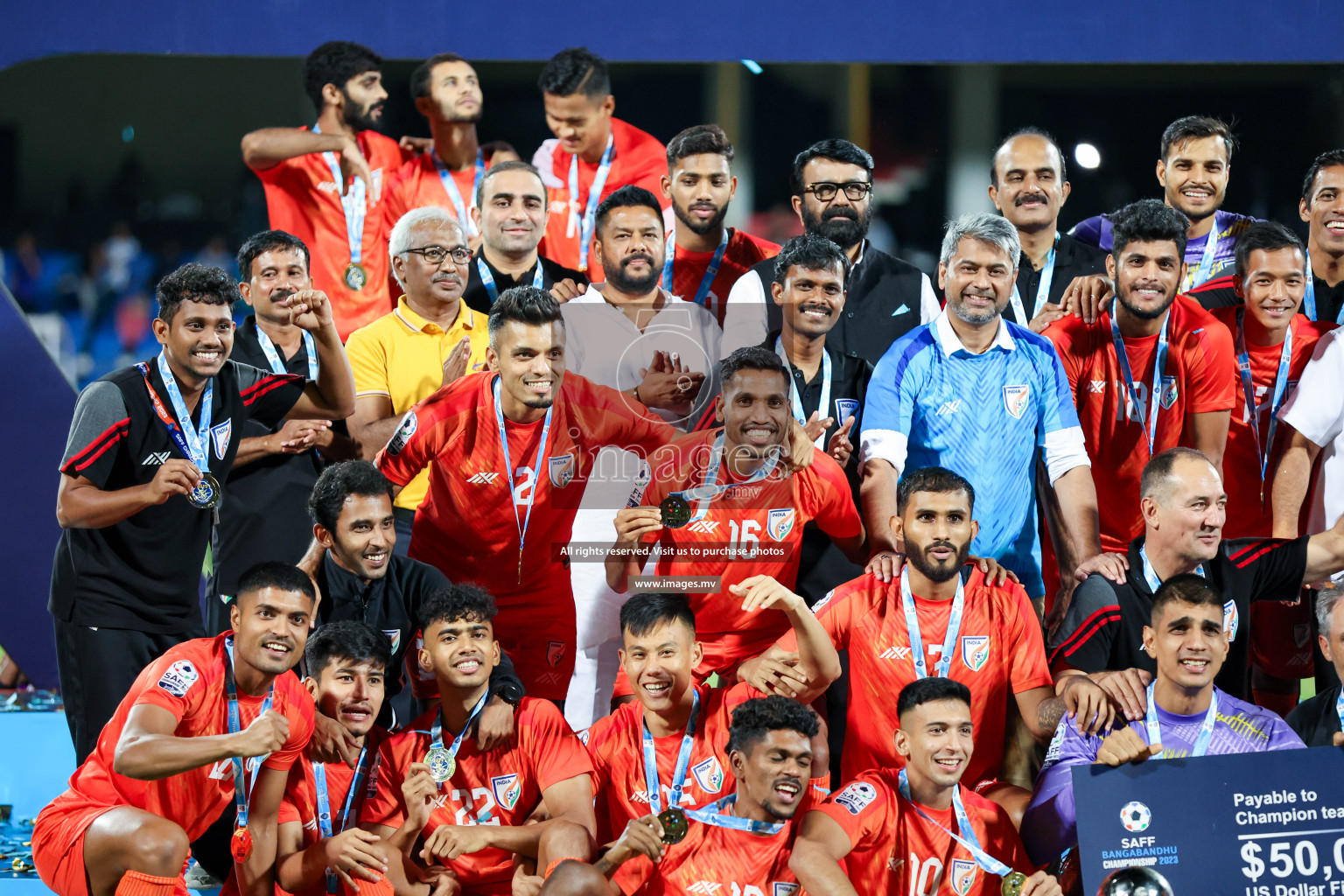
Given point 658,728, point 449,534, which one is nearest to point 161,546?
point 449,534

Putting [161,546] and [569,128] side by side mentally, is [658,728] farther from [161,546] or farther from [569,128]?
[569,128]

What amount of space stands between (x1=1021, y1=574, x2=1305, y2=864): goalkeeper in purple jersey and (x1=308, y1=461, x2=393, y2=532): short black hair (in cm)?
227

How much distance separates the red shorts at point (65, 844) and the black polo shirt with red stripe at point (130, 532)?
72 centimetres

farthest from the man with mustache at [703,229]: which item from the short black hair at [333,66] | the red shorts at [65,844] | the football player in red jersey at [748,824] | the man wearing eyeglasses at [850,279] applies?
the red shorts at [65,844]

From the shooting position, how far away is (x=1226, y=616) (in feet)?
12.9

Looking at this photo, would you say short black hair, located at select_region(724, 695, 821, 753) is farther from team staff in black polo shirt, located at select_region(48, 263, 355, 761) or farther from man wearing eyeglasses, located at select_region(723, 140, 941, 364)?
team staff in black polo shirt, located at select_region(48, 263, 355, 761)

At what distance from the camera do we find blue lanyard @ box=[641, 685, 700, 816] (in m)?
3.70

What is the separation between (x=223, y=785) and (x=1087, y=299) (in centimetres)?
348

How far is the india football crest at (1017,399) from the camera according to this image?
4375 millimetres

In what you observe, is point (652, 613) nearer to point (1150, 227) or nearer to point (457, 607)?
point (457, 607)

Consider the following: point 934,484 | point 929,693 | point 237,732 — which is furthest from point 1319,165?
point 237,732

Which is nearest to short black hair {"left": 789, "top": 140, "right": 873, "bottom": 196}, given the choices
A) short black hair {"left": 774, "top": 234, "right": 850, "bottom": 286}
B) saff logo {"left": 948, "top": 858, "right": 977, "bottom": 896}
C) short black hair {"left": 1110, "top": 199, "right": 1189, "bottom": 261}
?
short black hair {"left": 774, "top": 234, "right": 850, "bottom": 286}

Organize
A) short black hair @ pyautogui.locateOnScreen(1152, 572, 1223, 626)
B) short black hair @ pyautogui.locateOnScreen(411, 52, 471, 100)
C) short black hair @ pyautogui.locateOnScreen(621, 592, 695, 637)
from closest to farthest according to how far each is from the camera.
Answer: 1. short black hair @ pyautogui.locateOnScreen(1152, 572, 1223, 626)
2. short black hair @ pyautogui.locateOnScreen(621, 592, 695, 637)
3. short black hair @ pyautogui.locateOnScreen(411, 52, 471, 100)

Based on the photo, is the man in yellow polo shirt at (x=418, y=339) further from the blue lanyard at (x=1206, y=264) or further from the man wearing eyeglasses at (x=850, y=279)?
the blue lanyard at (x=1206, y=264)
